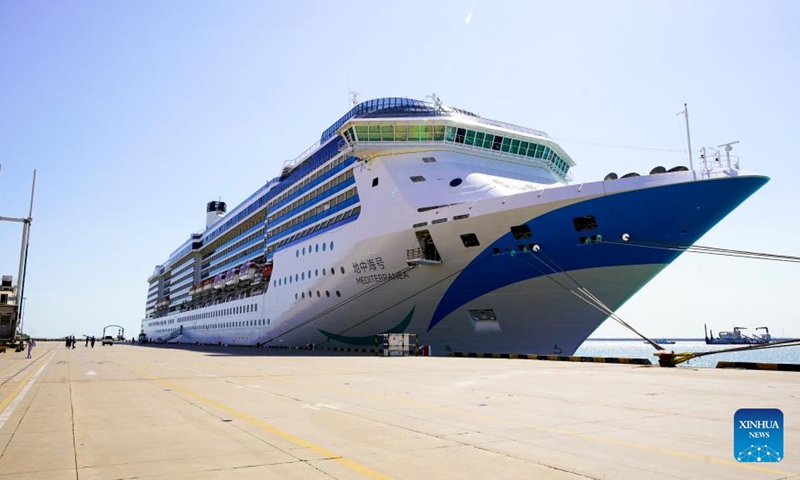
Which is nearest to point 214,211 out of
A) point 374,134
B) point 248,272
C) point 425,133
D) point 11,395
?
point 248,272

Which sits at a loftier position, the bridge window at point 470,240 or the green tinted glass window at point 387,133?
the green tinted glass window at point 387,133

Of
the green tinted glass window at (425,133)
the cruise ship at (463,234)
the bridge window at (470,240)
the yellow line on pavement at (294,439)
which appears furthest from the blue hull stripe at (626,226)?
the yellow line on pavement at (294,439)

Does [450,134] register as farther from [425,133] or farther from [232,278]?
[232,278]

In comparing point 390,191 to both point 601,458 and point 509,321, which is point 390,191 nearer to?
point 509,321

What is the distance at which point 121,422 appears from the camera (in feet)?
25.8

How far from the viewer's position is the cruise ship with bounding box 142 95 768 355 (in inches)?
791

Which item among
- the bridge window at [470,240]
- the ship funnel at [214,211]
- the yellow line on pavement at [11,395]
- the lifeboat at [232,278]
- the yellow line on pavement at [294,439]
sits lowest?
the yellow line on pavement at [11,395]

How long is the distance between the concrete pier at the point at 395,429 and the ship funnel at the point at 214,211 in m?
72.6

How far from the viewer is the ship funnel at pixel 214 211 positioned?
8294cm

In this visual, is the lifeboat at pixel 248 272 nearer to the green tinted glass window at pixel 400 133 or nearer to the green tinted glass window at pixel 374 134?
the green tinted glass window at pixel 374 134

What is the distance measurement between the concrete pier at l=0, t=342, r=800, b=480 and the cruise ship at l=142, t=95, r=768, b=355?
828 centimetres

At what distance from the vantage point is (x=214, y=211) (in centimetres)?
8344

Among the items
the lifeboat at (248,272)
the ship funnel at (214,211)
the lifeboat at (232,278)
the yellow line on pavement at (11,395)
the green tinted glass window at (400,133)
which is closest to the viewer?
the yellow line on pavement at (11,395)

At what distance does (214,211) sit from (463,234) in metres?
68.5
